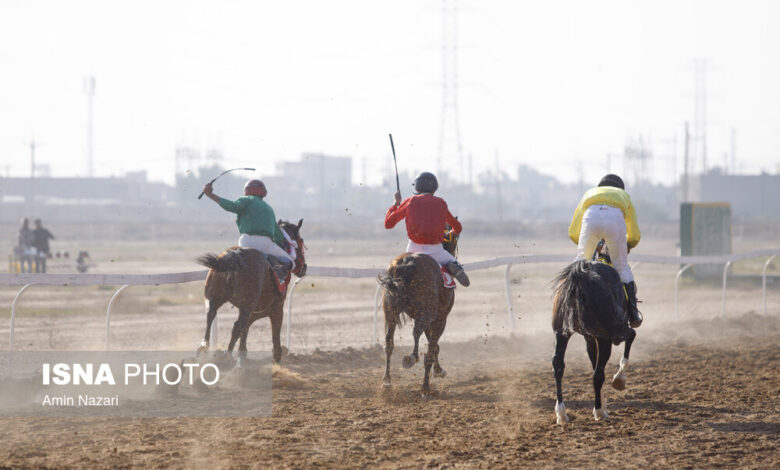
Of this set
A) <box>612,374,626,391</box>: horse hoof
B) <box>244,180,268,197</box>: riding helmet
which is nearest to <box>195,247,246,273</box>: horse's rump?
<box>244,180,268,197</box>: riding helmet

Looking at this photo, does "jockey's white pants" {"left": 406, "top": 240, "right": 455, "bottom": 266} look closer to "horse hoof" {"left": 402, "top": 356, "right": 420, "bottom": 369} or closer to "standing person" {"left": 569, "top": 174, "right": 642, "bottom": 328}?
"horse hoof" {"left": 402, "top": 356, "right": 420, "bottom": 369}

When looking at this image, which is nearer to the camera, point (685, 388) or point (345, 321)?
point (685, 388)

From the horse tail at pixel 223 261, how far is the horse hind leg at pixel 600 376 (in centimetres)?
370

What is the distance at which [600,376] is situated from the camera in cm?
777

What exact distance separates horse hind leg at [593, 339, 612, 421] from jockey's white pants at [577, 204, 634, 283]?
2.08ft

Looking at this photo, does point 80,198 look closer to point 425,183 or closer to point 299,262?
point 299,262

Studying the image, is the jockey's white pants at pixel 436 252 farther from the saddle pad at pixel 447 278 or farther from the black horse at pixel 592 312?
the black horse at pixel 592 312

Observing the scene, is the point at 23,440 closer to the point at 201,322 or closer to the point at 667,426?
the point at 667,426

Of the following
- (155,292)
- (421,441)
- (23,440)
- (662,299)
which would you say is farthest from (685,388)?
(155,292)

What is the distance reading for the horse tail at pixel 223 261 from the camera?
30.3 feet

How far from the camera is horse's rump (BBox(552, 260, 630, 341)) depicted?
24.8 feet

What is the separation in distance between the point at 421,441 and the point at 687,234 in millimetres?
20525

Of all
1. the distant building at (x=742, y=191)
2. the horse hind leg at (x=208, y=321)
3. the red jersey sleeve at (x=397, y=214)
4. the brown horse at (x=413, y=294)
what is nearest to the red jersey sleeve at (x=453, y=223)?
the red jersey sleeve at (x=397, y=214)

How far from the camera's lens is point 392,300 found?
29.8 ft
